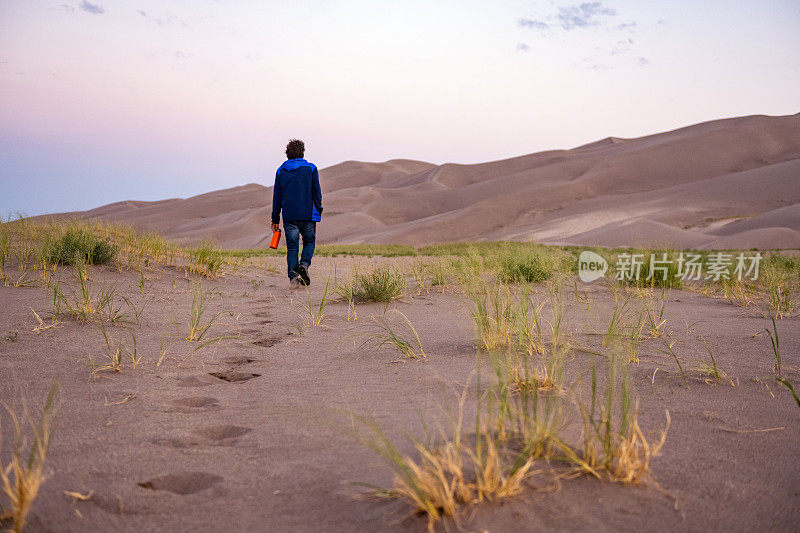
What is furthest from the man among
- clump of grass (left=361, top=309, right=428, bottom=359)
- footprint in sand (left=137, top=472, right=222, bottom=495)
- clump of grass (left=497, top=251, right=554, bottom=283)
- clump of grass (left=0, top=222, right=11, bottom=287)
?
footprint in sand (left=137, top=472, right=222, bottom=495)

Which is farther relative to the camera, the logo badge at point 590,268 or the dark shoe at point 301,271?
the logo badge at point 590,268

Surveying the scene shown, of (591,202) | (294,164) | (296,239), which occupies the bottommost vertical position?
(296,239)

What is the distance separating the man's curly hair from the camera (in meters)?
7.62

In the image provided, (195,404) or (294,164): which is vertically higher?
(294,164)

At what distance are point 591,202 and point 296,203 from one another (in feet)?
176

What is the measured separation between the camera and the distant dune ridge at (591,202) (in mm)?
36469

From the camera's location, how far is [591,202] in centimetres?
5644

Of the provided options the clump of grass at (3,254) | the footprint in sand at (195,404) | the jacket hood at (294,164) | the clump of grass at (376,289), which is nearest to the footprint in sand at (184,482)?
the footprint in sand at (195,404)

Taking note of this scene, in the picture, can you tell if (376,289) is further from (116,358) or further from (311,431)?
(311,431)

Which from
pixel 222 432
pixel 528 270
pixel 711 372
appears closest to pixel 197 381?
pixel 222 432

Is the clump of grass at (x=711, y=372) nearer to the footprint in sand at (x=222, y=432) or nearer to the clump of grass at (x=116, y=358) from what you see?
the footprint in sand at (x=222, y=432)

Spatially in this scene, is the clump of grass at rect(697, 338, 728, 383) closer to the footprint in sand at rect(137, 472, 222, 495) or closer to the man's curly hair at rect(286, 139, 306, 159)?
the footprint in sand at rect(137, 472, 222, 495)

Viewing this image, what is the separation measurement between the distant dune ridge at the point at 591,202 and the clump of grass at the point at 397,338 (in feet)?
69.6

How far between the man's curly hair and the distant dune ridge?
19.6m
